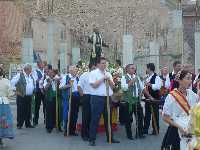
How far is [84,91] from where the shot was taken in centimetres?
1230

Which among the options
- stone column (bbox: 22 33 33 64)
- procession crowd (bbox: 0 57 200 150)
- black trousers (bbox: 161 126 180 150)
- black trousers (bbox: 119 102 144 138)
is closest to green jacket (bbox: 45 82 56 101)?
procession crowd (bbox: 0 57 200 150)

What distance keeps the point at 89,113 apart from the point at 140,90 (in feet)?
4.13

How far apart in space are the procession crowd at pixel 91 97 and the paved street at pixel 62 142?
225 mm

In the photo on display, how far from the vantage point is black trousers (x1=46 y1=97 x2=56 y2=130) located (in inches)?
540

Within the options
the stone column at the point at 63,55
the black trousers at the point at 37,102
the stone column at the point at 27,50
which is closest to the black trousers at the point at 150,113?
the black trousers at the point at 37,102

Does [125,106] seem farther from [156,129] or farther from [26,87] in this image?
[26,87]

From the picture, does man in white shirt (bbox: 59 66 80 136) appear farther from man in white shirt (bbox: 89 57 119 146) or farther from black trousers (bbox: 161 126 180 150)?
black trousers (bbox: 161 126 180 150)

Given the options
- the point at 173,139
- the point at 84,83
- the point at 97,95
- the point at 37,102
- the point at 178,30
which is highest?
the point at 178,30

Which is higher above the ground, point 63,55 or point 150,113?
point 63,55

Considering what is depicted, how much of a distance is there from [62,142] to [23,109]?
2.75 m

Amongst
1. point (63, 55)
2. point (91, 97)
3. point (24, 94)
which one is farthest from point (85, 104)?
point (63, 55)

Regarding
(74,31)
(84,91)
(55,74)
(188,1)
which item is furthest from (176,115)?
(74,31)

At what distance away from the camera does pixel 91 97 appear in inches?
460

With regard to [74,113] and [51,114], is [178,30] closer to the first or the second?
[51,114]
